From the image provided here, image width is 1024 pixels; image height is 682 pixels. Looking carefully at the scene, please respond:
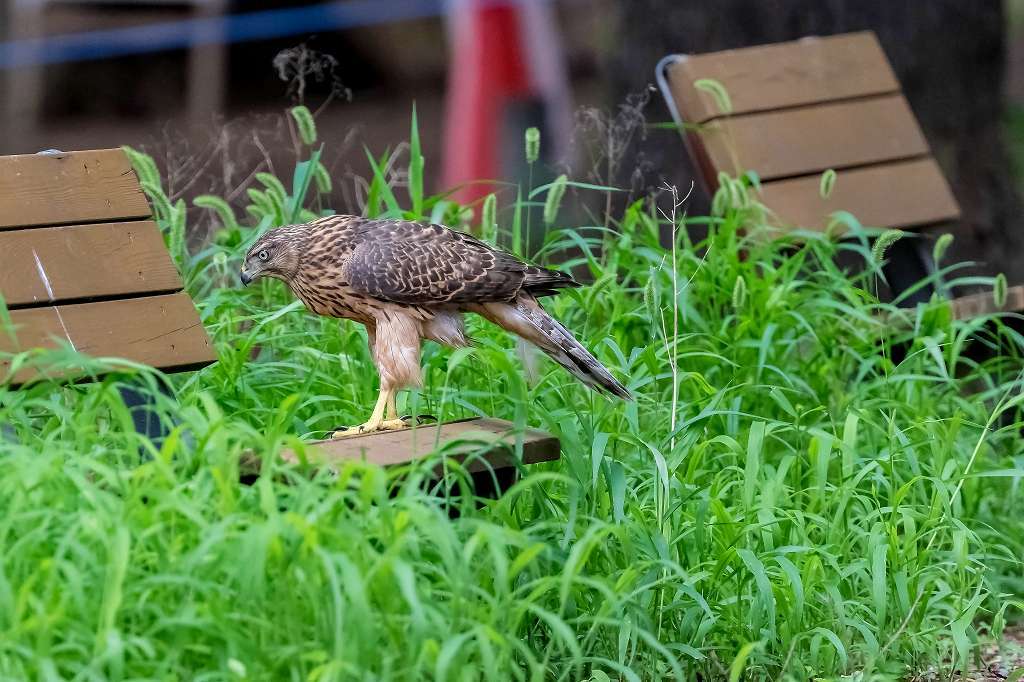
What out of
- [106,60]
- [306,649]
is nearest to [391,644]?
[306,649]

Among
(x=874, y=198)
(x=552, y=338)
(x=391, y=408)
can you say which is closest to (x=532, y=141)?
(x=552, y=338)

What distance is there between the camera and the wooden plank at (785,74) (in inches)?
208

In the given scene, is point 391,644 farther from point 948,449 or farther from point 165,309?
point 948,449

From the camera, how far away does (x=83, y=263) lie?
144 inches

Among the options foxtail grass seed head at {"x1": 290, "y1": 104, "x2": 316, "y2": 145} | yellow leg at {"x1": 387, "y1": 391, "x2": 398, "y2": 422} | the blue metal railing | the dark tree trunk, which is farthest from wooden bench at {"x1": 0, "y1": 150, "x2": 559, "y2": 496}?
the blue metal railing

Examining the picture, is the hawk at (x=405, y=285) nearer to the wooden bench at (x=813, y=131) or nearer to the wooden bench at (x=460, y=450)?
the wooden bench at (x=460, y=450)

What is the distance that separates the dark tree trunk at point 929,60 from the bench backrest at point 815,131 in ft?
1.94

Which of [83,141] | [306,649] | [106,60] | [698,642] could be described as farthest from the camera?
[106,60]

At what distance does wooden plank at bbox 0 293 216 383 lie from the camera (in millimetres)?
3549

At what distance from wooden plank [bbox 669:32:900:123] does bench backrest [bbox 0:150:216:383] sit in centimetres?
219

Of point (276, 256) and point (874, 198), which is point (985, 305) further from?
point (276, 256)

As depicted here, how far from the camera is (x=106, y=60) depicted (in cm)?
1098

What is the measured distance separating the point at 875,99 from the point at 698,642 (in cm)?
273

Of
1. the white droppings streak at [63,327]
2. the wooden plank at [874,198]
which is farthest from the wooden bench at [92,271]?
the wooden plank at [874,198]
